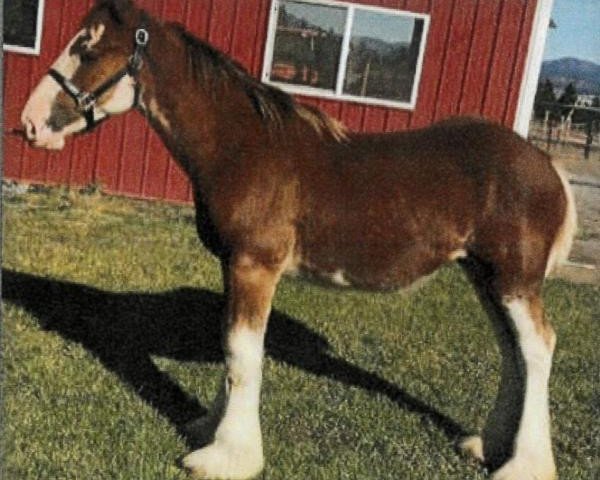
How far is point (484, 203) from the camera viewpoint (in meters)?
1.02

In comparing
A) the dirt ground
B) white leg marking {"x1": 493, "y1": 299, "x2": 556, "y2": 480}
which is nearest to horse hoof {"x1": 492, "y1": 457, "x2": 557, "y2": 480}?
white leg marking {"x1": 493, "y1": 299, "x2": 556, "y2": 480}

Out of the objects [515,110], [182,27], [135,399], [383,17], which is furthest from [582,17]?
[135,399]

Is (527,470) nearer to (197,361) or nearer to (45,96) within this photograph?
(197,361)

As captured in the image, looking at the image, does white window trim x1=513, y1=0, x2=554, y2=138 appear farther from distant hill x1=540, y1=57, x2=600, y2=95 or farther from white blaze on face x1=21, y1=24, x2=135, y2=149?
white blaze on face x1=21, y1=24, x2=135, y2=149

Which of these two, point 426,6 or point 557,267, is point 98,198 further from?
point 557,267

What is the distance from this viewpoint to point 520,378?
1.07m

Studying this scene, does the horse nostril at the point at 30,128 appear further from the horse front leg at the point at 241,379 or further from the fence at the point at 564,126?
the fence at the point at 564,126

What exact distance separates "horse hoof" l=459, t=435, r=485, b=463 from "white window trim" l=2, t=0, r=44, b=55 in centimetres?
69

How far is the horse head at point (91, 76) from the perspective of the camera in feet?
3.03

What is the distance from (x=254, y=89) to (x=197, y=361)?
0.36 metres

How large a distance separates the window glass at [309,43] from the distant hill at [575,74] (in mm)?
241

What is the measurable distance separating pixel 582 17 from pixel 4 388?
0.81 metres

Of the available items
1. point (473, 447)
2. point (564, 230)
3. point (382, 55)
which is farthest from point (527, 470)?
point (382, 55)

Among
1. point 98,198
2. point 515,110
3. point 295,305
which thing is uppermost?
point 515,110
